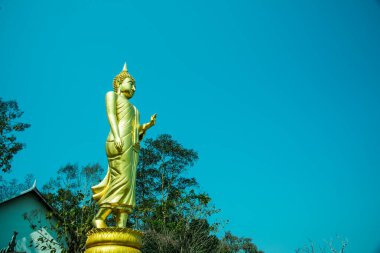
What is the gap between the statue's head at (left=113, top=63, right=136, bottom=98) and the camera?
24.1 feet

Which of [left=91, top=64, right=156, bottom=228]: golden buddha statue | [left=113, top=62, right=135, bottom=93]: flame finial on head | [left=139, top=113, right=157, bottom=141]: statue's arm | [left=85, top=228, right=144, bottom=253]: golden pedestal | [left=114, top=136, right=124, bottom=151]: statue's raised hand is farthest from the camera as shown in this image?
[left=113, top=62, right=135, bottom=93]: flame finial on head

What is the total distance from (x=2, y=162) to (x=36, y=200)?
12.6 feet

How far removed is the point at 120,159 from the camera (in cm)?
635

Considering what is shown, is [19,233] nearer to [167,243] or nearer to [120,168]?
[167,243]

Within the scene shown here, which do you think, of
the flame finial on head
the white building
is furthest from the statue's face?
the white building

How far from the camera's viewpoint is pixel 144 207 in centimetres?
1731

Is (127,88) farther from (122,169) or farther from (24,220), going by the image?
(24,220)

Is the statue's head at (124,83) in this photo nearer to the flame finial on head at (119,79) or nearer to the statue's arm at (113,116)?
the flame finial on head at (119,79)

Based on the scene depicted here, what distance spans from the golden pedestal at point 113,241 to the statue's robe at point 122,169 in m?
0.59

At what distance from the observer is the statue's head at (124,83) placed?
7.33 meters

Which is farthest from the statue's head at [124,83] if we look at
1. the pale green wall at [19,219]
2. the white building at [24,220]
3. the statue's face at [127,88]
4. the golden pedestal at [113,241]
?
the pale green wall at [19,219]

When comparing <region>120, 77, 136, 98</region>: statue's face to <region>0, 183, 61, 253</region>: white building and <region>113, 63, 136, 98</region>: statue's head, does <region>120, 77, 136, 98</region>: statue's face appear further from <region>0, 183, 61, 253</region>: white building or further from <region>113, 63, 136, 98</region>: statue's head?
<region>0, 183, 61, 253</region>: white building

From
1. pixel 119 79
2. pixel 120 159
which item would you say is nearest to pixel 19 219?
pixel 119 79

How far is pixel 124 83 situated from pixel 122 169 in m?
1.90
